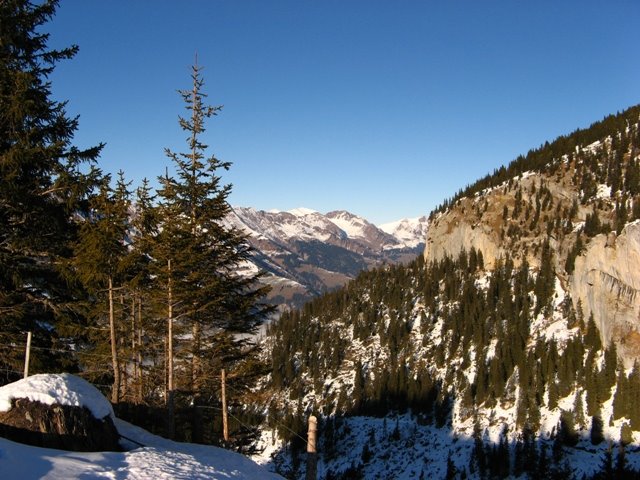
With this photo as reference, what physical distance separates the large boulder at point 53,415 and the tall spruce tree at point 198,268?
319 inches

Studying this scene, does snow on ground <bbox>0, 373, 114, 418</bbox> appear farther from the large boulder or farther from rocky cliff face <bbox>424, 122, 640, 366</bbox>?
rocky cliff face <bbox>424, 122, 640, 366</bbox>

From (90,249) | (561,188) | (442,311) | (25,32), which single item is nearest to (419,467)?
(442,311)

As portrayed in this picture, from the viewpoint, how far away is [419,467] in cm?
7969

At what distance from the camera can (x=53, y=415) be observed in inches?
439

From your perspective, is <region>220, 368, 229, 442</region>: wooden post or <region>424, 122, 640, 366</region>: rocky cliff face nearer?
<region>220, 368, 229, 442</region>: wooden post

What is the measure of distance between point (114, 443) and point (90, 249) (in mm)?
9497

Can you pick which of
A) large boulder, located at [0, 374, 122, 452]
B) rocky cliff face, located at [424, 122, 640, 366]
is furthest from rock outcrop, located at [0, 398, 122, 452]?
rocky cliff face, located at [424, 122, 640, 366]

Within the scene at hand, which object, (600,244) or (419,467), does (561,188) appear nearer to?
(600,244)

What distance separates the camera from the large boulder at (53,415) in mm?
10758

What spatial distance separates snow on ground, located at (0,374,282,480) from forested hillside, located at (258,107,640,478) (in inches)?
2208

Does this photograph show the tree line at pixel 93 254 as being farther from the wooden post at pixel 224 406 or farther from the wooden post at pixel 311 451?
the wooden post at pixel 311 451

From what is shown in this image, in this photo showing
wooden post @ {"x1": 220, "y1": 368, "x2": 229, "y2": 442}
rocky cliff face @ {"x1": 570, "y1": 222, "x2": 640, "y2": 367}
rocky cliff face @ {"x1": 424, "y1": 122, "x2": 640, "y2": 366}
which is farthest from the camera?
rocky cliff face @ {"x1": 424, "y1": 122, "x2": 640, "y2": 366}

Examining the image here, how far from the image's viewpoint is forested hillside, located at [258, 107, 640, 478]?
252ft

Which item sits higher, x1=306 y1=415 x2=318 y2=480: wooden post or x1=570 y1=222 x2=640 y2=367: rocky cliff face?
x1=570 y1=222 x2=640 y2=367: rocky cliff face
